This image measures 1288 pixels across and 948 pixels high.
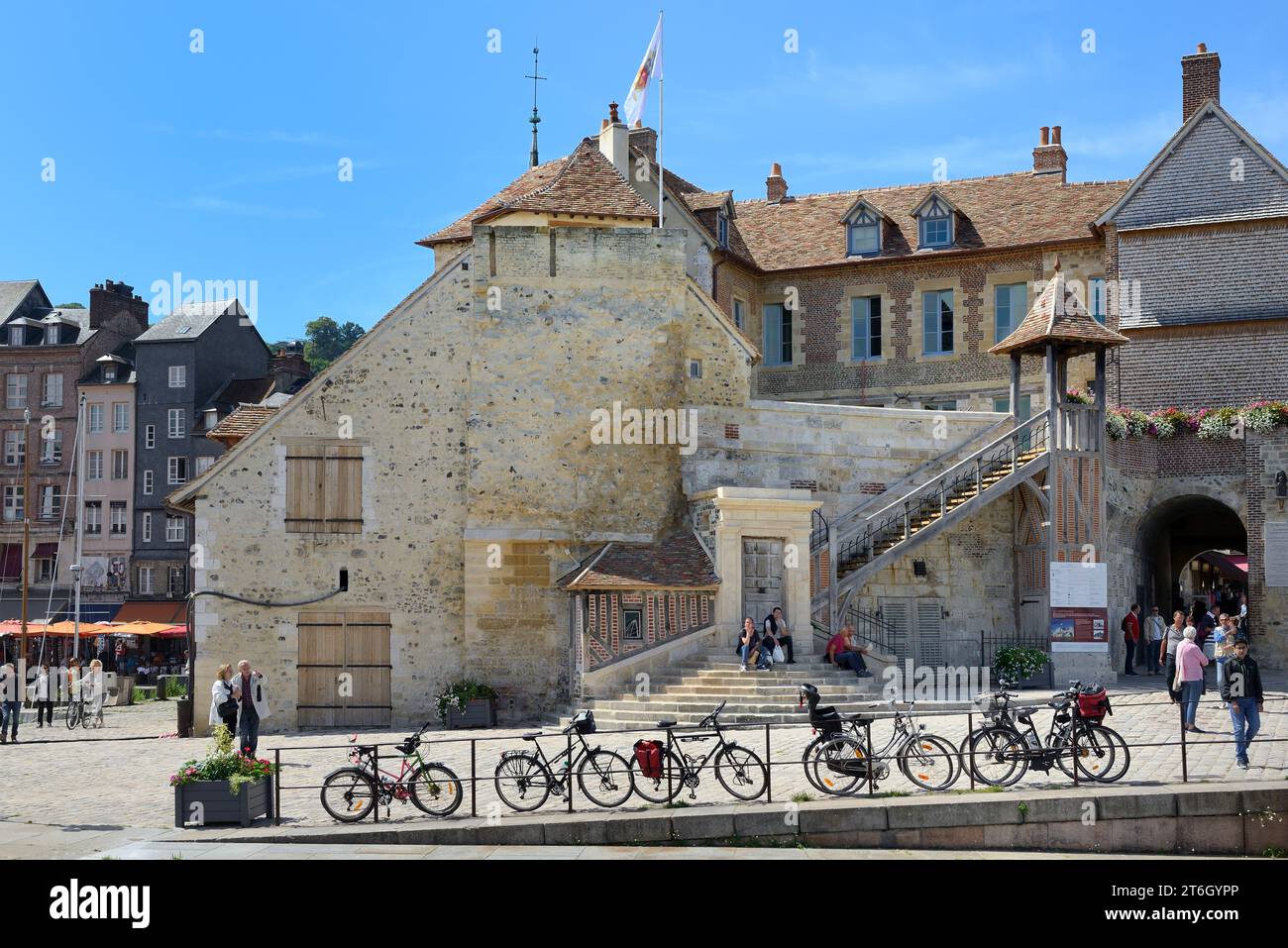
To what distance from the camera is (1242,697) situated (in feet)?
52.6

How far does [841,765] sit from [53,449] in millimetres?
47556

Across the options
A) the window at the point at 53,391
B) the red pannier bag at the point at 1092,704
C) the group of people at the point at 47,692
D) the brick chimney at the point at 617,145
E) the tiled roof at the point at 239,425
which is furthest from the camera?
the window at the point at 53,391

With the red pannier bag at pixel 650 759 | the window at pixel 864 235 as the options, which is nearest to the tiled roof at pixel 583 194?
the window at pixel 864 235

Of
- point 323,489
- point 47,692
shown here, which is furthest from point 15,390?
point 323,489

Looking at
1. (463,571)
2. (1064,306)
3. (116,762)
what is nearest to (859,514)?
(1064,306)

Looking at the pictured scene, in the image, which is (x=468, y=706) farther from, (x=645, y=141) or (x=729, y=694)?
(x=645, y=141)

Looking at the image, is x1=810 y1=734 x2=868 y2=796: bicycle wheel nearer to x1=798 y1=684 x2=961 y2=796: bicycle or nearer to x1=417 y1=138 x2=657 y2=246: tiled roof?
x1=798 y1=684 x2=961 y2=796: bicycle

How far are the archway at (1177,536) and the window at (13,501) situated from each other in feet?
133

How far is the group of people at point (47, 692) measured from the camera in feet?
84.1

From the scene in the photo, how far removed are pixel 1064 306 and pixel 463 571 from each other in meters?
11.6

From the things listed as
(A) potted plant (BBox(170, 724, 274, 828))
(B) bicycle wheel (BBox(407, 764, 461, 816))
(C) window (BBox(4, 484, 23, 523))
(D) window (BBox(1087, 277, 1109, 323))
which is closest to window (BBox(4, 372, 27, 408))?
(C) window (BBox(4, 484, 23, 523))

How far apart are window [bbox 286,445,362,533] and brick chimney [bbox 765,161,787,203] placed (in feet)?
61.9

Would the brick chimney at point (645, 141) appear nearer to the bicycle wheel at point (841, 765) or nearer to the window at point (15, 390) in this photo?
the bicycle wheel at point (841, 765)

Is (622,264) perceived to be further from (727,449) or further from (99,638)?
(99,638)
